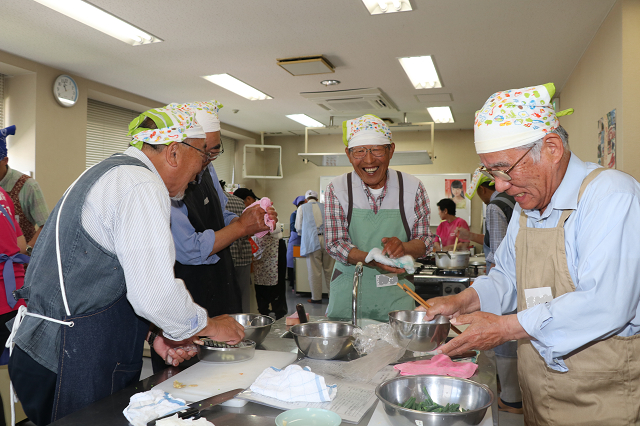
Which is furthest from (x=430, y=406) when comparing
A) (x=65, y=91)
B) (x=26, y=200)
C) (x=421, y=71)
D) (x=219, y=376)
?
(x=65, y=91)

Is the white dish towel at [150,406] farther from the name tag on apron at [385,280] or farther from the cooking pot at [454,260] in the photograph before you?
the cooking pot at [454,260]

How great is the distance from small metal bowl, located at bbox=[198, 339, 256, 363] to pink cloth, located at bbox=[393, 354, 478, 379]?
1.68ft

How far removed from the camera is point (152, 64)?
530 cm

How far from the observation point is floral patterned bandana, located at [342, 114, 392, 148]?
263 cm

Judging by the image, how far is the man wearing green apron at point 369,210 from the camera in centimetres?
252

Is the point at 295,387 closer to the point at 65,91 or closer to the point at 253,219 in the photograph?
the point at 253,219

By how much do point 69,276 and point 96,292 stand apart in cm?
8

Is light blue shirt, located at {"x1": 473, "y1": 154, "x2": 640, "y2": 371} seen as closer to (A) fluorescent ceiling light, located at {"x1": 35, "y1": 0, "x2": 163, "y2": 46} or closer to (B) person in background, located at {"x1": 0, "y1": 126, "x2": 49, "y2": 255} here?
(B) person in background, located at {"x1": 0, "y1": 126, "x2": 49, "y2": 255}

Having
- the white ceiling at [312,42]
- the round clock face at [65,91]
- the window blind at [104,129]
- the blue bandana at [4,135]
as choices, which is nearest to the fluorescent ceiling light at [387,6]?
the white ceiling at [312,42]

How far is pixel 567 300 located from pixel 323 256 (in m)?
6.44

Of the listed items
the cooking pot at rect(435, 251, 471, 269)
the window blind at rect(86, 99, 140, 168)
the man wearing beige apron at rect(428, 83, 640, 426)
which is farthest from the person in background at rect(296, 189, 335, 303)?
the man wearing beige apron at rect(428, 83, 640, 426)

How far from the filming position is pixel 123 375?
146cm

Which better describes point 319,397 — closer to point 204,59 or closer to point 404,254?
→ point 404,254

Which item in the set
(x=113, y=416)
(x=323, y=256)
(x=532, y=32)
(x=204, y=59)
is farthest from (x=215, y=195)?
(x=323, y=256)
